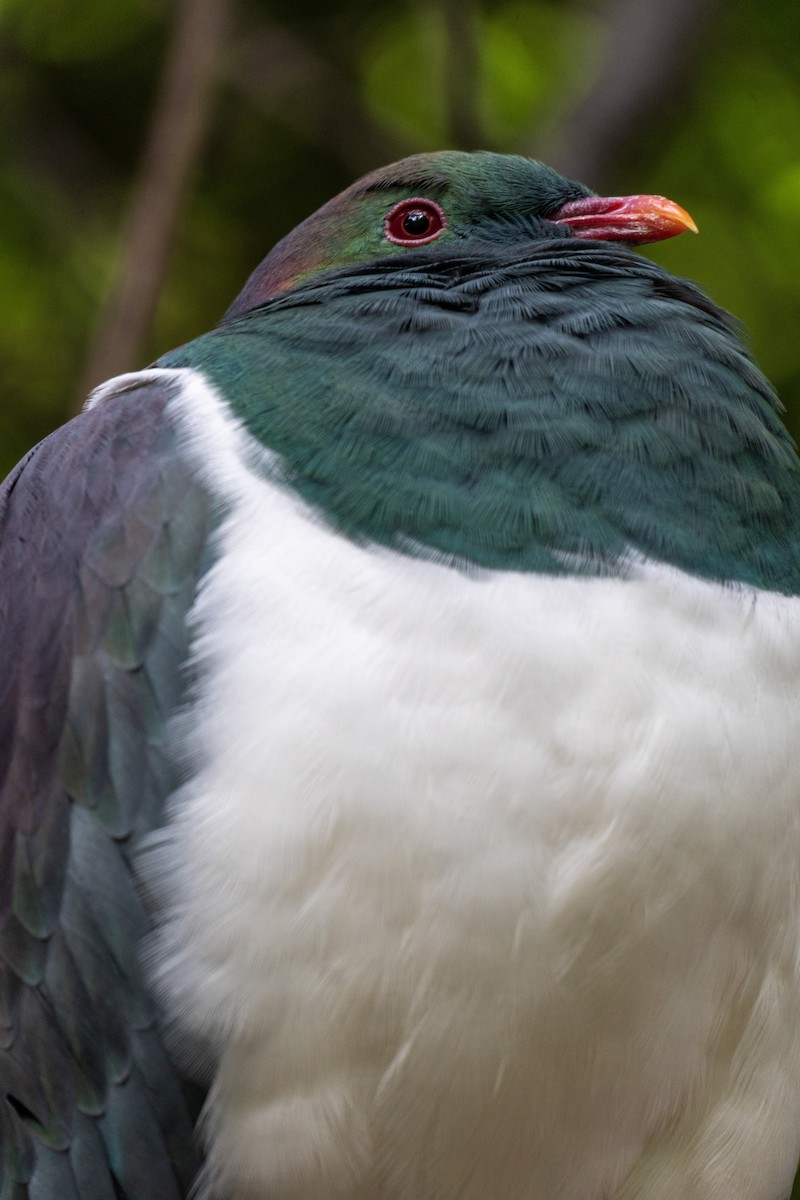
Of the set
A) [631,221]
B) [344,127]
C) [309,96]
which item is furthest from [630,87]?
[631,221]

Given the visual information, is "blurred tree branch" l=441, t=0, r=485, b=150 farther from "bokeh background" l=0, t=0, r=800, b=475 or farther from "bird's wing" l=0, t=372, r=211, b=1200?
"bird's wing" l=0, t=372, r=211, b=1200

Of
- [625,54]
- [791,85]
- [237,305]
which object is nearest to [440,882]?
[237,305]

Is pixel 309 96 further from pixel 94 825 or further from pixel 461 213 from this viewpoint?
pixel 94 825

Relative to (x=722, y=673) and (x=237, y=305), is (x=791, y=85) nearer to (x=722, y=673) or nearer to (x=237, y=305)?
(x=237, y=305)

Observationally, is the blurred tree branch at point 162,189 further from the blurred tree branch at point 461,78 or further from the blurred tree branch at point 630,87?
the blurred tree branch at point 630,87

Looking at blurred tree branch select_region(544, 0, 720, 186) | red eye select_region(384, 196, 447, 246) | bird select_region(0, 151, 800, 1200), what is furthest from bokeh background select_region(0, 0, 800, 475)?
bird select_region(0, 151, 800, 1200)
